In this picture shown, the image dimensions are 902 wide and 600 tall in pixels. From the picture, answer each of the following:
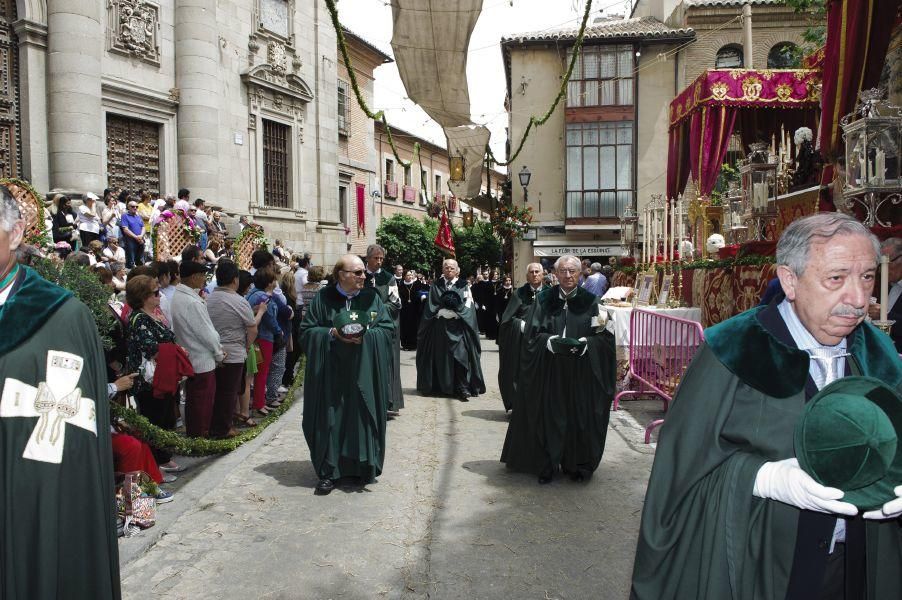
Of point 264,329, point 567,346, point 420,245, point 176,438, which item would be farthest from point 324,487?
point 420,245

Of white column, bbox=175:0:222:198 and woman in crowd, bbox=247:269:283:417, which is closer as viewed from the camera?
woman in crowd, bbox=247:269:283:417

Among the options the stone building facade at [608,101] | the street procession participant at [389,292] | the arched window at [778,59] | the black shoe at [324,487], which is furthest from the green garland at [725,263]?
the arched window at [778,59]

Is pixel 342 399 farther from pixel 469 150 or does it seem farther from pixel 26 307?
pixel 26 307

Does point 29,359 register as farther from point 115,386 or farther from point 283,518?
point 283,518

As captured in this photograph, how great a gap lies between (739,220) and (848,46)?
2525 mm

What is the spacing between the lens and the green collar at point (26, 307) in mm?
2205

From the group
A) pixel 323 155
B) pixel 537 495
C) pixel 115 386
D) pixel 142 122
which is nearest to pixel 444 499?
pixel 537 495

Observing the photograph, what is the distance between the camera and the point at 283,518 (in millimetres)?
5055

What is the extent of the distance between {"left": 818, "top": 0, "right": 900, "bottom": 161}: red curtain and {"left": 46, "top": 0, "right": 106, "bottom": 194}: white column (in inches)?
552

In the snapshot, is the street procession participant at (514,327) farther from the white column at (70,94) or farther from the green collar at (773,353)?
the white column at (70,94)

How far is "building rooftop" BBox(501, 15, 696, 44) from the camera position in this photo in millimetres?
26516

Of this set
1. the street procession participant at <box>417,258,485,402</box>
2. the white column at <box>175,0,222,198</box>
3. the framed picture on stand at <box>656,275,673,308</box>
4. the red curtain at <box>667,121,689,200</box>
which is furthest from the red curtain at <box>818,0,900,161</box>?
the white column at <box>175,0,222,198</box>

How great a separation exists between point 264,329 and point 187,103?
40.9 feet

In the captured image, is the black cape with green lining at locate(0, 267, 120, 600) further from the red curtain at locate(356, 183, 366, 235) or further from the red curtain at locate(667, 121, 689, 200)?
the red curtain at locate(356, 183, 366, 235)
